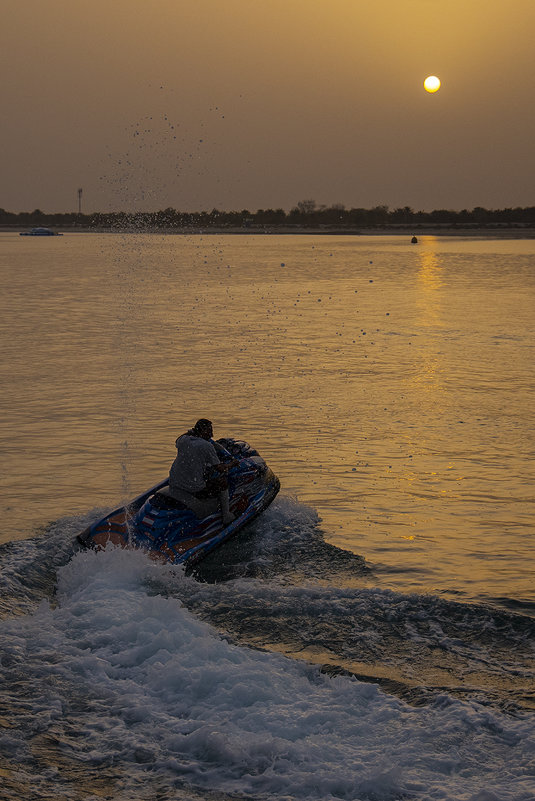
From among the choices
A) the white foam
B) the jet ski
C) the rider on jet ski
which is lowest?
the white foam

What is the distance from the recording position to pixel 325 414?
66.9ft

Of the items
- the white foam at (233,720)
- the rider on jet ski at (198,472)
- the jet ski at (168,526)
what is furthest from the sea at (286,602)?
the rider on jet ski at (198,472)

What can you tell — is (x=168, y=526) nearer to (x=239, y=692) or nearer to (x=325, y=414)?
(x=239, y=692)

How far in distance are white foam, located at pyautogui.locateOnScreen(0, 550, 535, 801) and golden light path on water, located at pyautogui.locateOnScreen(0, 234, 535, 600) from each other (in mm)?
2986

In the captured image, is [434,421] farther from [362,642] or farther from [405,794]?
[405,794]

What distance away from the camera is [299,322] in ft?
134

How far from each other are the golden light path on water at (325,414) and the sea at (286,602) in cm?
8

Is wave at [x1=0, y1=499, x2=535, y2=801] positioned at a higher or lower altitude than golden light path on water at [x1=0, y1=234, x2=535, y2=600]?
lower

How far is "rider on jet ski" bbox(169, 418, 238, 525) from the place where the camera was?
11508mm

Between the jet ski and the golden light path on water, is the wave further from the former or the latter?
the golden light path on water

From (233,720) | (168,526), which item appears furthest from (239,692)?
(168,526)

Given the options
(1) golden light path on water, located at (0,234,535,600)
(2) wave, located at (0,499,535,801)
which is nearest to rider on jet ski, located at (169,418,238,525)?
(2) wave, located at (0,499,535,801)

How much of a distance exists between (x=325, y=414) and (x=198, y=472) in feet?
30.1

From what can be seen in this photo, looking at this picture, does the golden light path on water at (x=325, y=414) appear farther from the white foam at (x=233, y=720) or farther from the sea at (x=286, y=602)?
the white foam at (x=233, y=720)
